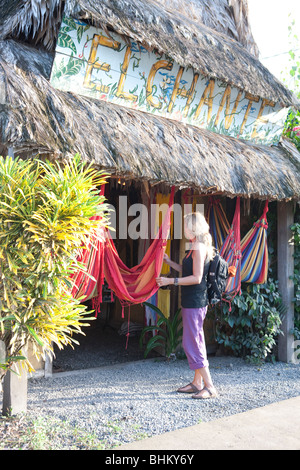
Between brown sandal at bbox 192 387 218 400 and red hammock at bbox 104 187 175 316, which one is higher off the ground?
red hammock at bbox 104 187 175 316

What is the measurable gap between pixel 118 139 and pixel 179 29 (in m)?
1.72

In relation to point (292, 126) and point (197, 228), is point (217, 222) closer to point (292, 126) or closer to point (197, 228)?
point (197, 228)

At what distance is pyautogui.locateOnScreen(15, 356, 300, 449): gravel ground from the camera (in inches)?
119

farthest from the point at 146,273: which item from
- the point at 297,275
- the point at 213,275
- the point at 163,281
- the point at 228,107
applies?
the point at 228,107

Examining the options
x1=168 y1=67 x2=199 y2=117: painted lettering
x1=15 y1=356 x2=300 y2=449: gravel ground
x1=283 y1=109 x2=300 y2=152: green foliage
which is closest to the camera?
x1=15 y1=356 x2=300 y2=449: gravel ground

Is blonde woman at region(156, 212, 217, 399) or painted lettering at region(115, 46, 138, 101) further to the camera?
painted lettering at region(115, 46, 138, 101)

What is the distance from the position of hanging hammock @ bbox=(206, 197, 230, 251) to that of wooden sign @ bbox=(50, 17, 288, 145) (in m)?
0.80

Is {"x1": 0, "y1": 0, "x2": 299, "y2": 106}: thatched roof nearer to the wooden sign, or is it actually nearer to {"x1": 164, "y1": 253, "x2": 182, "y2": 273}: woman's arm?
the wooden sign

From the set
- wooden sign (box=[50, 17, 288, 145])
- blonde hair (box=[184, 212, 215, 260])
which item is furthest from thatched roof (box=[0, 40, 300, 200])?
blonde hair (box=[184, 212, 215, 260])

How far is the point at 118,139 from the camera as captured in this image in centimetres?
336

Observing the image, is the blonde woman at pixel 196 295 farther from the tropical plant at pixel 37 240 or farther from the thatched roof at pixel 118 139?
the tropical plant at pixel 37 240

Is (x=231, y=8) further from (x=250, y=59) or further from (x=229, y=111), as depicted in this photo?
(x=229, y=111)

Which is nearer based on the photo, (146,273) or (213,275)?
(213,275)
